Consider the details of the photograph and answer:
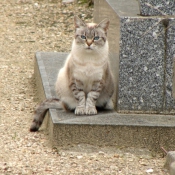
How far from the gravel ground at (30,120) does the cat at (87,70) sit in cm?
43

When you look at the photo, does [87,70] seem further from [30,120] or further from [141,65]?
[30,120]

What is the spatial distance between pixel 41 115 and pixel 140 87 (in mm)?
1034

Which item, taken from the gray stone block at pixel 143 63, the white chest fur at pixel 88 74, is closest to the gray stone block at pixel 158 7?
the gray stone block at pixel 143 63

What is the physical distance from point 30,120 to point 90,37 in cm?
124

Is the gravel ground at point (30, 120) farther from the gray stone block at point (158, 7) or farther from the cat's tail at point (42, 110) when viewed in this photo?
the gray stone block at point (158, 7)

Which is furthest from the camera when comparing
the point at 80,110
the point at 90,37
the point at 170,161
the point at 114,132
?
the point at 80,110

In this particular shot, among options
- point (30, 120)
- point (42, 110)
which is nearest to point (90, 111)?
point (42, 110)

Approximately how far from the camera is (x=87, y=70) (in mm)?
5312

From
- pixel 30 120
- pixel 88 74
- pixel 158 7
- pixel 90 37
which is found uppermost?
pixel 158 7

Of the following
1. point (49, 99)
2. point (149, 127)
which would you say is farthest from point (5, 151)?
point (149, 127)

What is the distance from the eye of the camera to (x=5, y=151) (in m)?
5.01

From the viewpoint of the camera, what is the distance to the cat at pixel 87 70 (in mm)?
5309

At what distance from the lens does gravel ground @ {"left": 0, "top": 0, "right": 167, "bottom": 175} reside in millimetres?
4715

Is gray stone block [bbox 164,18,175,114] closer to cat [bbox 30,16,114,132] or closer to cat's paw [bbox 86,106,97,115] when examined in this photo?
cat [bbox 30,16,114,132]
